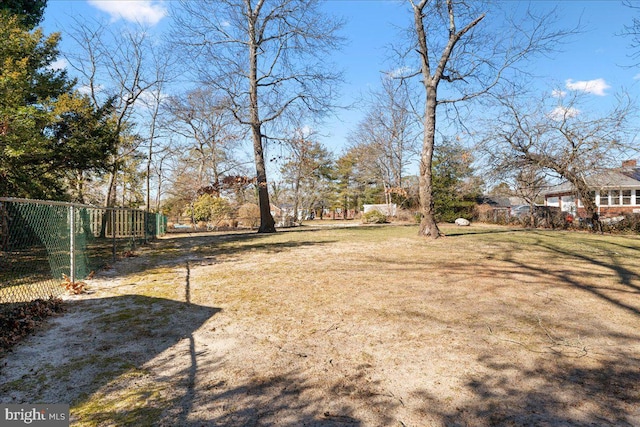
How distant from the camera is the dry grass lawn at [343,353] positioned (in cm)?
216

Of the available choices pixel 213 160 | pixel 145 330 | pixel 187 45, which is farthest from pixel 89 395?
pixel 213 160

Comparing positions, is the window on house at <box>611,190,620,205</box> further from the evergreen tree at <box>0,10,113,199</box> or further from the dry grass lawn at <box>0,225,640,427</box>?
the evergreen tree at <box>0,10,113,199</box>

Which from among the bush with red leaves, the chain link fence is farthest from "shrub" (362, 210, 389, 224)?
the bush with red leaves

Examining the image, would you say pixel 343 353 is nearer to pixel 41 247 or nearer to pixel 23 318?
pixel 23 318

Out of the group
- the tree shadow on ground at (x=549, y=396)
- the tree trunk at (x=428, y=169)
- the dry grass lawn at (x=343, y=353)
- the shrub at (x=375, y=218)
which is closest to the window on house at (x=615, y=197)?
the shrub at (x=375, y=218)

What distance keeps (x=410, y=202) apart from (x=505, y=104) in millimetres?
13767

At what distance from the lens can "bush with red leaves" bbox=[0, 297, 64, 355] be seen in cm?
319

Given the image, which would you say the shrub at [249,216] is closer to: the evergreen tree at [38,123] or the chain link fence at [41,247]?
the evergreen tree at [38,123]

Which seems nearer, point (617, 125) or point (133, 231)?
point (133, 231)

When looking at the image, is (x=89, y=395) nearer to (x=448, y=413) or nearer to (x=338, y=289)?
(x=448, y=413)

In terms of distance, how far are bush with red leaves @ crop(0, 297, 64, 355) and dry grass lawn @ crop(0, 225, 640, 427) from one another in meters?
0.15

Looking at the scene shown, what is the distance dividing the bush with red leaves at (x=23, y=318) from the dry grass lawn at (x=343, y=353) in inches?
5.9

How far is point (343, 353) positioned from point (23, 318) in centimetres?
348

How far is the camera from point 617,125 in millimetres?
15219
